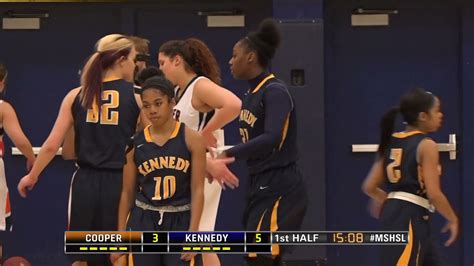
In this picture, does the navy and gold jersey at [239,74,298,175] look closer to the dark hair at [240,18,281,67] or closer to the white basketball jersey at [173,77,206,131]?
the dark hair at [240,18,281,67]

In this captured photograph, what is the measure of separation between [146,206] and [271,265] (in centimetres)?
120

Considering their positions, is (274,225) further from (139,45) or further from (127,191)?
(139,45)

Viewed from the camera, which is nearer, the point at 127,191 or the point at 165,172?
the point at 165,172

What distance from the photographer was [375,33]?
9.95m

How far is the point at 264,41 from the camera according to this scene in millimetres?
6699

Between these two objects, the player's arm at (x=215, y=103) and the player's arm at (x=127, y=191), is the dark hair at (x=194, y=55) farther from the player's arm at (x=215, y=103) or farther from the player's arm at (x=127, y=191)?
the player's arm at (x=127, y=191)

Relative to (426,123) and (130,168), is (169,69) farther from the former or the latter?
(426,123)

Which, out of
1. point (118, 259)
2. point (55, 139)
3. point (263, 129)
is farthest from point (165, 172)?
point (263, 129)

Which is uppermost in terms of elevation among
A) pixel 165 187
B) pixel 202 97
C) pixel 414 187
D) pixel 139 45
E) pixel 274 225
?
pixel 139 45

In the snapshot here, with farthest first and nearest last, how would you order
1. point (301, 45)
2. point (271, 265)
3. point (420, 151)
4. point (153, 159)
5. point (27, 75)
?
point (27, 75) < point (301, 45) < point (271, 265) < point (420, 151) < point (153, 159)

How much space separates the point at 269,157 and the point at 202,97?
641 mm

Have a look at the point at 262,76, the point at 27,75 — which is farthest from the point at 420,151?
the point at 27,75

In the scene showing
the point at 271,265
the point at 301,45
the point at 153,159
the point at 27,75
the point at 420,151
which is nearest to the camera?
the point at 153,159

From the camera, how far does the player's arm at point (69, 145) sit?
6.42 m
